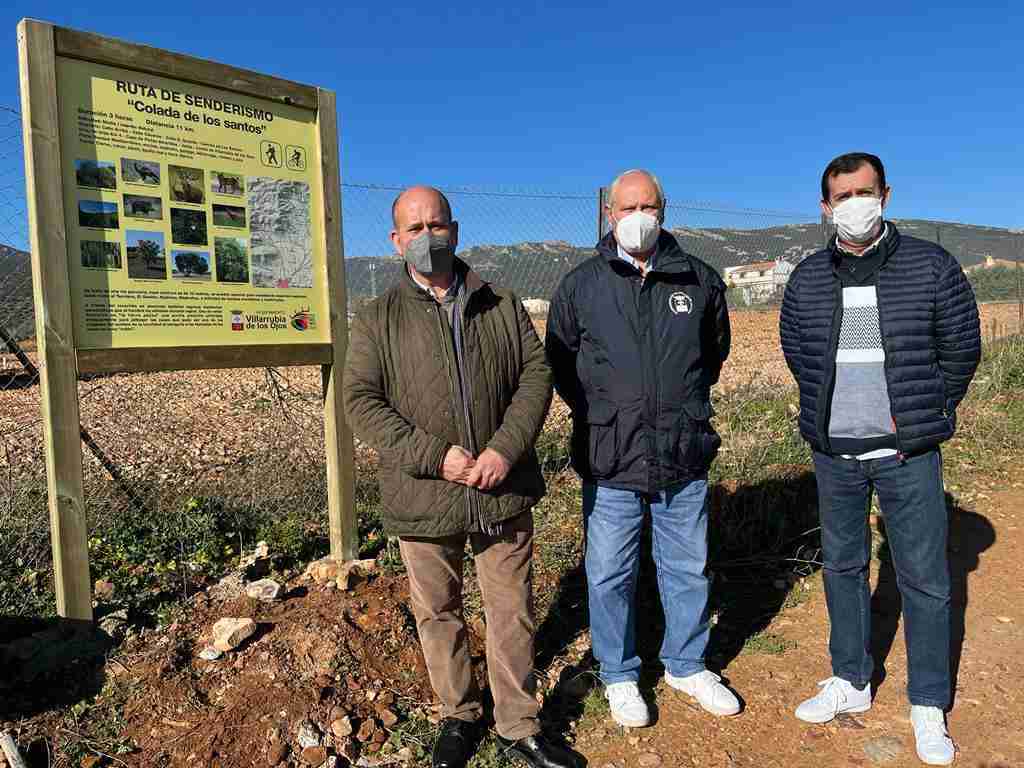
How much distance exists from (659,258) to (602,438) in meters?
0.72

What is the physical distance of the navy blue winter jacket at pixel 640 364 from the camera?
2895 millimetres

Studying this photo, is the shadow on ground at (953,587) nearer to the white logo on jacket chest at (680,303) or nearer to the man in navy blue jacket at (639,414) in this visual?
the man in navy blue jacket at (639,414)

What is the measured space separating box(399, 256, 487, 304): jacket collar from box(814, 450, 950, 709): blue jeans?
1.47 meters

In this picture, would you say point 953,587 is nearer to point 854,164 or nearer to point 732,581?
point 732,581

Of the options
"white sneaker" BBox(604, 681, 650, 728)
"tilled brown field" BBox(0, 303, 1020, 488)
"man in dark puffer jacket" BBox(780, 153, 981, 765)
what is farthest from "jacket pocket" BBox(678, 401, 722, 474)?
"tilled brown field" BBox(0, 303, 1020, 488)

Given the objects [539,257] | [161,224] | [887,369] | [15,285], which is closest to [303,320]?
[161,224]

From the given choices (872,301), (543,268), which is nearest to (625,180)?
(872,301)

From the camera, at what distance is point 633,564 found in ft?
10.1

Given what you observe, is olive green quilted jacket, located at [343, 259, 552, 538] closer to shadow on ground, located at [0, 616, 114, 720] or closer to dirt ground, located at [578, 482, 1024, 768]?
dirt ground, located at [578, 482, 1024, 768]

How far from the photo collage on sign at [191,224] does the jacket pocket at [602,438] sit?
1705mm

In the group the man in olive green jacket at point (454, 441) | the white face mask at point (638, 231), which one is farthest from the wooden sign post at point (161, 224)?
the white face mask at point (638, 231)

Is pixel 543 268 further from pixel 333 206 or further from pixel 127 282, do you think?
pixel 127 282

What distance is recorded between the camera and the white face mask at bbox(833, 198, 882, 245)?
Result: 8.88 feet

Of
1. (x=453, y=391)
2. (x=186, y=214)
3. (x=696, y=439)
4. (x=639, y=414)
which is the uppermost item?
(x=186, y=214)
